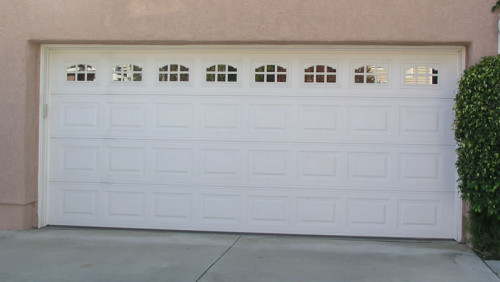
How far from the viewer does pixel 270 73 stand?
21.3 feet

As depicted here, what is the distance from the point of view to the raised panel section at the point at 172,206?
6656 mm

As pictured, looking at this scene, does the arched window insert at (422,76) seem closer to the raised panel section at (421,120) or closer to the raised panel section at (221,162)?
the raised panel section at (421,120)

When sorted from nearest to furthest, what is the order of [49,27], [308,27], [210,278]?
1. [210,278]
2. [308,27]
3. [49,27]

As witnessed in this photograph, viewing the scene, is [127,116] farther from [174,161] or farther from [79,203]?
[79,203]

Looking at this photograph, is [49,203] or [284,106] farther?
[49,203]

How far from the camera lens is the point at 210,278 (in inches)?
192

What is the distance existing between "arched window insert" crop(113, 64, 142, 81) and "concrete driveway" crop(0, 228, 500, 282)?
2017mm

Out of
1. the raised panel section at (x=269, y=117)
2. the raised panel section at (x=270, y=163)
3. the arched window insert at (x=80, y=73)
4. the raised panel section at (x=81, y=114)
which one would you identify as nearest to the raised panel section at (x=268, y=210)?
the raised panel section at (x=270, y=163)

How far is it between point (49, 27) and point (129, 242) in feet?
9.55

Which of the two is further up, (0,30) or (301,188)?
(0,30)

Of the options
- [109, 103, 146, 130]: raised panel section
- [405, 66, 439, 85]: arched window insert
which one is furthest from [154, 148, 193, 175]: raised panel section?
[405, 66, 439, 85]: arched window insert

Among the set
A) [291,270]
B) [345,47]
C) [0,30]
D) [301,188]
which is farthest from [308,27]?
[0,30]

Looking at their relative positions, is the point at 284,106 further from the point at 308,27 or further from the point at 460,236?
the point at 460,236

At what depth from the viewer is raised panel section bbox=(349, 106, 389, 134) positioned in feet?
20.8
